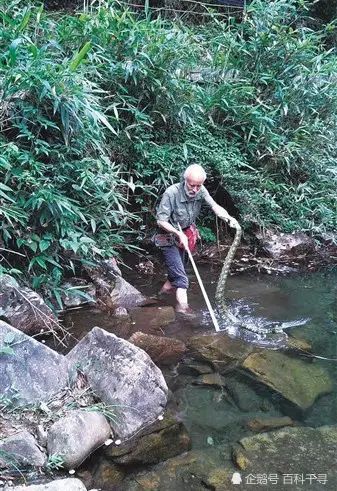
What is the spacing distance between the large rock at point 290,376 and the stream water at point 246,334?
75mm

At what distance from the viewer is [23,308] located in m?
3.95

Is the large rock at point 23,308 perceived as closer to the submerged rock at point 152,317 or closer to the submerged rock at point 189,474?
the submerged rock at point 152,317

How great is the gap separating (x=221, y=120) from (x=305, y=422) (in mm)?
5132

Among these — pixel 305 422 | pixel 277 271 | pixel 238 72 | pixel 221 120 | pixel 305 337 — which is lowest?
pixel 277 271

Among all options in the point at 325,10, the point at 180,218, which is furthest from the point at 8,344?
the point at 325,10

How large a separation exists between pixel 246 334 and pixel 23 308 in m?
2.29

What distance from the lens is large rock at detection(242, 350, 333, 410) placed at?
367 centimetres

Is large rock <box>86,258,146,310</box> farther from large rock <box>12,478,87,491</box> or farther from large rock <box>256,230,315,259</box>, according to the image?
large rock <box>256,230,315,259</box>

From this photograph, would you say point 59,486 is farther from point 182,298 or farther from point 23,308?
point 182,298

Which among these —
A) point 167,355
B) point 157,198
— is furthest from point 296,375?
point 157,198

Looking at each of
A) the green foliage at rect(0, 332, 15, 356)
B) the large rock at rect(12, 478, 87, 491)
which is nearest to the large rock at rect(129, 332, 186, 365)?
the green foliage at rect(0, 332, 15, 356)

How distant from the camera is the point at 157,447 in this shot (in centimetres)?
300

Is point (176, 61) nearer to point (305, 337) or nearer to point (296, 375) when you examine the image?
point (305, 337)

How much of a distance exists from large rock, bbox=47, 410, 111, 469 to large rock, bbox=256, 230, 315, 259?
4742 millimetres
